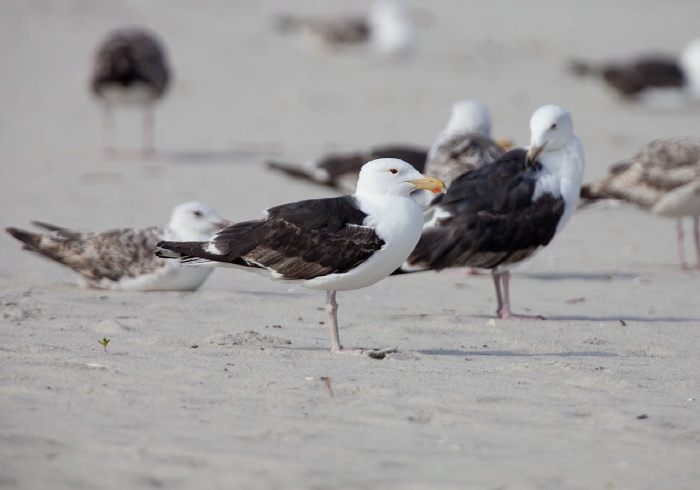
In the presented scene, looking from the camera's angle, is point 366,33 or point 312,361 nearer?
point 312,361

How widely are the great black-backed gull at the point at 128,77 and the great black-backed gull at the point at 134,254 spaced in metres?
8.14

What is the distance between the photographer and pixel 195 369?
537 centimetres

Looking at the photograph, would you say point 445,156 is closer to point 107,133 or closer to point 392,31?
point 107,133

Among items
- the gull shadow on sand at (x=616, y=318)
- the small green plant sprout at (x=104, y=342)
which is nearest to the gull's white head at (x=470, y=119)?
the gull shadow on sand at (x=616, y=318)

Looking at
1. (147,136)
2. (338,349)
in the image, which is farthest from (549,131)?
(147,136)

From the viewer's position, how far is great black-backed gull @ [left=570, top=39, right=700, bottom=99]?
20016 millimetres

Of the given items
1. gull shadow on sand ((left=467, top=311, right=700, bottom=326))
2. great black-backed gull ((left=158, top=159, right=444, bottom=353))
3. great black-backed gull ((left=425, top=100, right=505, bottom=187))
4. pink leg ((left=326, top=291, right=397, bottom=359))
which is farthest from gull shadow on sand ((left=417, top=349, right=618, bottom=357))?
great black-backed gull ((left=425, top=100, right=505, bottom=187))

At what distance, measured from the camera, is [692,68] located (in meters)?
20.8

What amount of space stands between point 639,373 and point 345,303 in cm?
261

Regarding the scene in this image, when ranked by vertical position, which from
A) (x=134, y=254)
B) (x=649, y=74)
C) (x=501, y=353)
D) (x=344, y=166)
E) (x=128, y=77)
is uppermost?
(x=649, y=74)

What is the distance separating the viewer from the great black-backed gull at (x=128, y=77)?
53.6 ft

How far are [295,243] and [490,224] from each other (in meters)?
2.06

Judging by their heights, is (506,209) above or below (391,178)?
below

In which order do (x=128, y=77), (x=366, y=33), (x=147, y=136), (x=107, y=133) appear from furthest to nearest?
(x=366, y=33) → (x=128, y=77) → (x=147, y=136) → (x=107, y=133)
